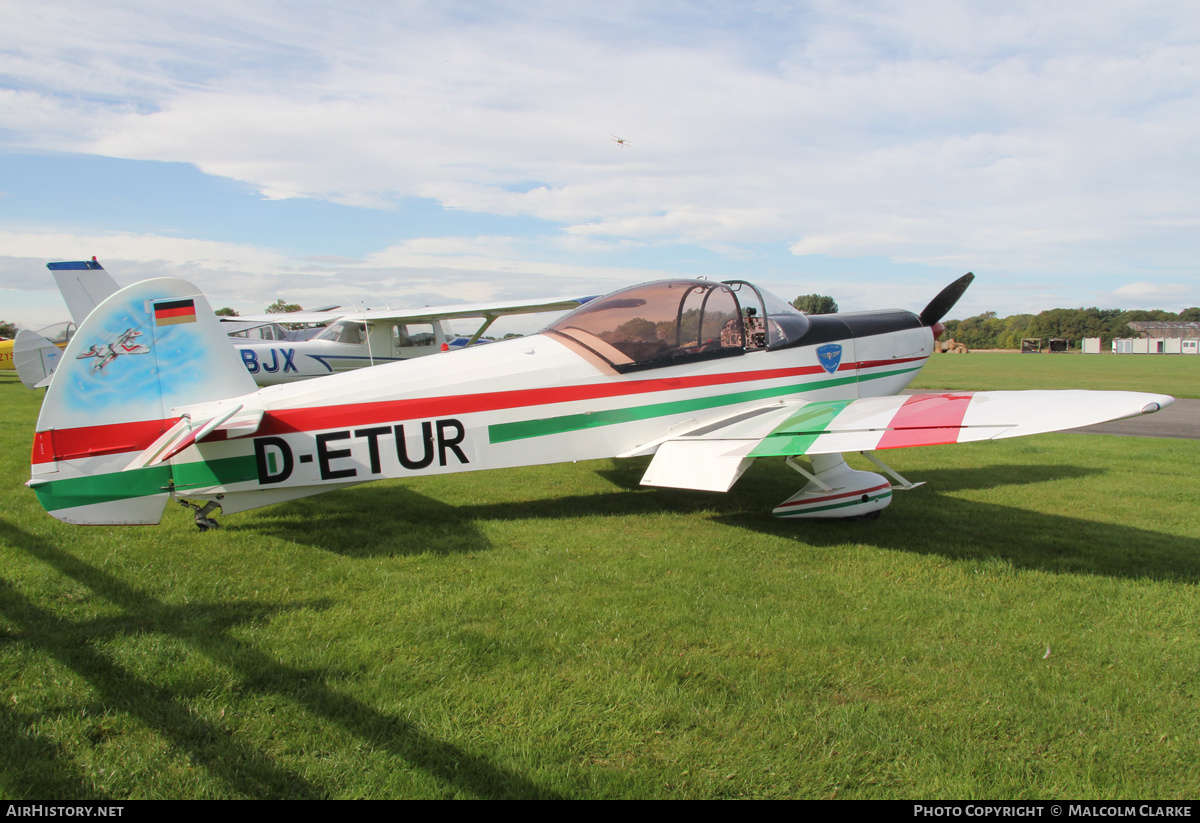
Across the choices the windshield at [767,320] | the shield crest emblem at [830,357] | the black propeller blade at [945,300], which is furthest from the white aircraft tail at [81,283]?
the black propeller blade at [945,300]

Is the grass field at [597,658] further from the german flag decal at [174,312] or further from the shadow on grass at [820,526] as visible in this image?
the german flag decal at [174,312]

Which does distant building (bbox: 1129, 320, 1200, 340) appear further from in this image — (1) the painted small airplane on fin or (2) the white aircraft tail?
(1) the painted small airplane on fin

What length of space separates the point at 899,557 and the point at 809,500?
0.93 m

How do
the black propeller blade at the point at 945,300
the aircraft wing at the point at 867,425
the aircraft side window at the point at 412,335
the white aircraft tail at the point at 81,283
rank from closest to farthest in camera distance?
the aircraft wing at the point at 867,425
the black propeller blade at the point at 945,300
the white aircraft tail at the point at 81,283
the aircraft side window at the point at 412,335

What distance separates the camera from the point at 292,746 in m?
2.45

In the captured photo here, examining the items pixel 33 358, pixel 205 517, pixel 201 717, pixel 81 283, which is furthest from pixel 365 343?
pixel 201 717

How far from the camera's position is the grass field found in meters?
2.35

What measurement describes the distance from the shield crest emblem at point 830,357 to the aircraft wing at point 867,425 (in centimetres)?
47

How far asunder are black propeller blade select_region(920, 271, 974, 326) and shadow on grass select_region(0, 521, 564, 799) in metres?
6.56

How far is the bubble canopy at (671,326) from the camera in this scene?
18.5ft

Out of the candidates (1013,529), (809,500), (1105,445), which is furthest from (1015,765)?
(1105,445)

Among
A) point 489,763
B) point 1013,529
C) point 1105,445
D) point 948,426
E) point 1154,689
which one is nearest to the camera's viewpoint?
point 489,763

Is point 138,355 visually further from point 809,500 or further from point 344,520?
point 809,500

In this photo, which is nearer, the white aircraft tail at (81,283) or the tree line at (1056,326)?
the white aircraft tail at (81,283)
